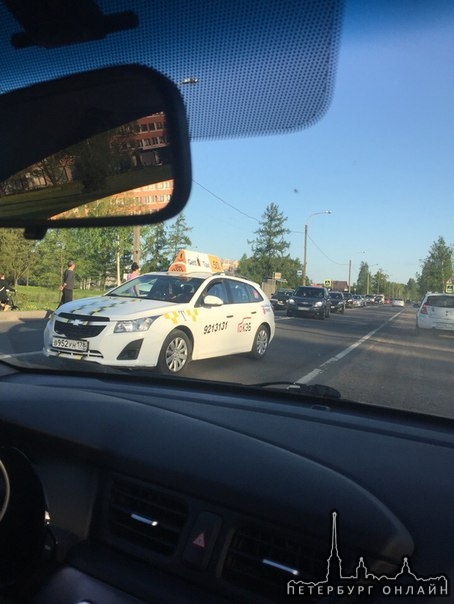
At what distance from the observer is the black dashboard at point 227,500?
1.52 m

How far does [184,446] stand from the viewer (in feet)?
6.53

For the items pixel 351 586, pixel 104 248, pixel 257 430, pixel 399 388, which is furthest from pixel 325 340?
pixel 351 586

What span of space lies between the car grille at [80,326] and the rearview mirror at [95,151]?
14.3 ft

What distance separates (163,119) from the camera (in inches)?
75.5

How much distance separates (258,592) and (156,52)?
2.08 m

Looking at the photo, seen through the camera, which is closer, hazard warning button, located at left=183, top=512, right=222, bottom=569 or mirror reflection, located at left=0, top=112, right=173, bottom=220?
hazard warning button, located at left=183, top=512, right=222, bottom=569

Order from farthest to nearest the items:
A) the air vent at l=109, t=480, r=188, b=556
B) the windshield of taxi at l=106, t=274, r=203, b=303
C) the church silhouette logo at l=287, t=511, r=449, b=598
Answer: the windshield of taxi at l=106, t=274, r=203, b=303 → the air vent at l=109, t=480, r=188, b=556 → the church silhouette logo at l=287, t=511, r=449, b=598

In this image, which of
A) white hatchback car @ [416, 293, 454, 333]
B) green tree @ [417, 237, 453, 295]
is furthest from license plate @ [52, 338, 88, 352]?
green tree @ [417, 237, 453, 295]

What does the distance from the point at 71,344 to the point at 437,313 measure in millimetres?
13559

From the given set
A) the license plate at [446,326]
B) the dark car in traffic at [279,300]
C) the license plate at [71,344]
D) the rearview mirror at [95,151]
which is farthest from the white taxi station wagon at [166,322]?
the dark car in traffic at [279,300]

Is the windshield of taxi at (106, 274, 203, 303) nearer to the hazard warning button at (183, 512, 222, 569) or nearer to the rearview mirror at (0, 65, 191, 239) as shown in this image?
the rearview mirror at (0, 65, 191, 239)

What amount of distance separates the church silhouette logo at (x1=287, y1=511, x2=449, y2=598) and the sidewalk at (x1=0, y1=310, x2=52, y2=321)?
13.6m

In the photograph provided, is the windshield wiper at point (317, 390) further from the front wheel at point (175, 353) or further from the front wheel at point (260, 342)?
the front wheel at point (260, 342)

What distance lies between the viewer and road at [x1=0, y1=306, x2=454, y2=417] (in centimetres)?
576
